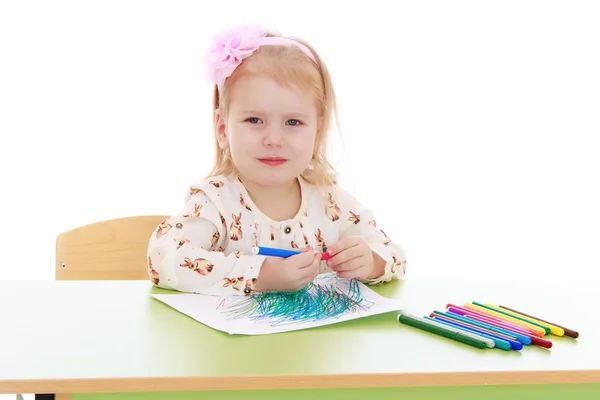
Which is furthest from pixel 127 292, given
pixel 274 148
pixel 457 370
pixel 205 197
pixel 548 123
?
pixel 548 123

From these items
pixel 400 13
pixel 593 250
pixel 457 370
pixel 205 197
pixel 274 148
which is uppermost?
pixel 400 13

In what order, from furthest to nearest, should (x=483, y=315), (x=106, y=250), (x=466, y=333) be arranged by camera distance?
(x=106, y=250) < (x=483, y=315) < (x=466, y=333)

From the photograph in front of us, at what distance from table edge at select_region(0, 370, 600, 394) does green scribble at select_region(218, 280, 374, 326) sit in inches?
8.8

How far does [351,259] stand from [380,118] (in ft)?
4.10

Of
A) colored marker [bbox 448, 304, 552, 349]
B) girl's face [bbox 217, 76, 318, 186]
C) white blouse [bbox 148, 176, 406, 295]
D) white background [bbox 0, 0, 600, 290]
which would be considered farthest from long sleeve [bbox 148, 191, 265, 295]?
white background [bbox 0, 0, 600, 290]

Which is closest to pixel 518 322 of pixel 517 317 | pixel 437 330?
pixel 517 317

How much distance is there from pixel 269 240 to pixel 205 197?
0.15 meters

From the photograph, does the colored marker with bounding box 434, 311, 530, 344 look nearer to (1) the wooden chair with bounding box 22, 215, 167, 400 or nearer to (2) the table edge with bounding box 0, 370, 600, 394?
(2) the table edge with bounding box 0, 370, 600, 394

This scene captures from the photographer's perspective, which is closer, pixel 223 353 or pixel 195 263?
pixel 223 353

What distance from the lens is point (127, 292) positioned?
4.54 ft

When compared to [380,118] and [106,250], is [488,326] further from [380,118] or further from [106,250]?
[380,118]

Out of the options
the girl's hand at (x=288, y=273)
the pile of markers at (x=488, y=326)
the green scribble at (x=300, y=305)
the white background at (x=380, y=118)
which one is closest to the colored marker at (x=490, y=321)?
the pile of markers at (x=488, y=326)

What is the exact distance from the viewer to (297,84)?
59.0 inches

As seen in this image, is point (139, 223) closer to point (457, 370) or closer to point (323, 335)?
point (323, 335)
